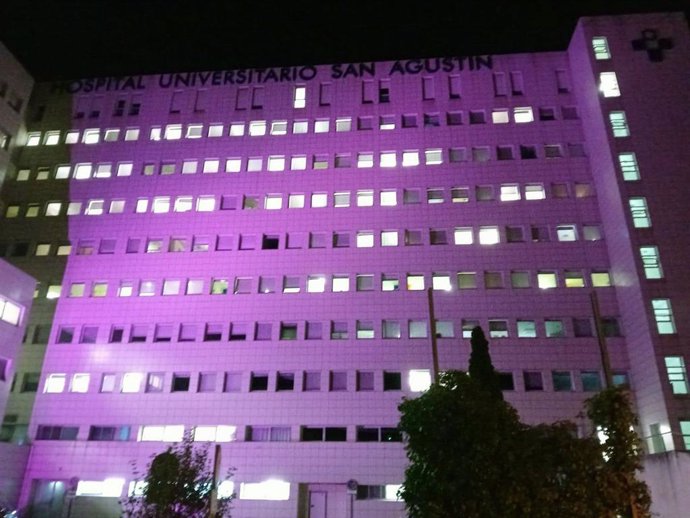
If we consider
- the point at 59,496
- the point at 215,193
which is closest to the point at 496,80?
the point at 215,193

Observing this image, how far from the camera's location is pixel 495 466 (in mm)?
15031

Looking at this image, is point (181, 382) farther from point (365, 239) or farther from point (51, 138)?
point (51, 138)

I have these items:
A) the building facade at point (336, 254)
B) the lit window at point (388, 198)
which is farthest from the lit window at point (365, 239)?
the lit window at point (388, 198)

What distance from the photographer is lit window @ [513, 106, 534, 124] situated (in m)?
48.5

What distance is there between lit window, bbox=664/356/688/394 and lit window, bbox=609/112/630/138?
17659 millimetres

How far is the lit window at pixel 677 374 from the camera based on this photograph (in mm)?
35406

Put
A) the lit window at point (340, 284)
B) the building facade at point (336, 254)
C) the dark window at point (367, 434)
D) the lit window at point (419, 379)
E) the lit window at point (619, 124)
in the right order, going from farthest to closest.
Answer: the lit window at point (340, 284) < the lit window at point (619, 124) < the lit window at point (419, 379) < the building facade at point (336, 254) < the dark window at point (367, 434)

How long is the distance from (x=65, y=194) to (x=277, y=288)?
21979mm

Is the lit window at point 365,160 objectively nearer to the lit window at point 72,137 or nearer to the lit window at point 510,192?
the lit window at point 510,192

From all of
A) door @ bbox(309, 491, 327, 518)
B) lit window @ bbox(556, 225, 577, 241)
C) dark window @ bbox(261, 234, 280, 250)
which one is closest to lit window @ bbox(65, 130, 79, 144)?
dark window @ bbox(261, 234, 280, 250)

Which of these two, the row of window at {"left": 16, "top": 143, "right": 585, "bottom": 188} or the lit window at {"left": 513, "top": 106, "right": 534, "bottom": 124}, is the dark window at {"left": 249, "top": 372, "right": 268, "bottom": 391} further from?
the lit window at {"left": 513, "top": 106, "right": 534, "bottom": 124}

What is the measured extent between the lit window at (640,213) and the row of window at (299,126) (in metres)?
11.0

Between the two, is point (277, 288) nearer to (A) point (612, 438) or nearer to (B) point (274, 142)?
(B) point (274, 142)

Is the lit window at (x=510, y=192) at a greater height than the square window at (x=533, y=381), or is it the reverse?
the lit window at (x=510, y=192)
